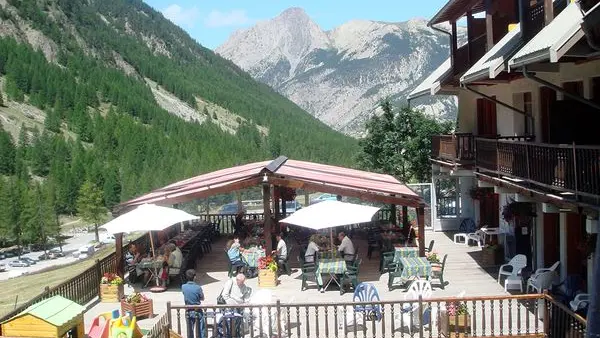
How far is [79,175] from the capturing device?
99188mm

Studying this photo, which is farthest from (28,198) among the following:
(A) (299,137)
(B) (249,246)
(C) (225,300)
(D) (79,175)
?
(A) (299,137)

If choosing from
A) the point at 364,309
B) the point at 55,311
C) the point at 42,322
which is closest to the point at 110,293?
the point at 55,311

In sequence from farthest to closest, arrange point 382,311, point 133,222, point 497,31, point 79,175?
point 79,175, point 497,31, point 133,222, point 382,311

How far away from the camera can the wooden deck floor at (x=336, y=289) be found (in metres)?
14.6

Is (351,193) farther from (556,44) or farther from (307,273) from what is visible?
(556,44)

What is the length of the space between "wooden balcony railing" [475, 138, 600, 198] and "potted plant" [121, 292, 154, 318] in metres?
7.82

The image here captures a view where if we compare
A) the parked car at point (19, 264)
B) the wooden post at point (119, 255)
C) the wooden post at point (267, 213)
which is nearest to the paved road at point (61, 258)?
the parked car at point (19, 264)

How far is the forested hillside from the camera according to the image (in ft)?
316

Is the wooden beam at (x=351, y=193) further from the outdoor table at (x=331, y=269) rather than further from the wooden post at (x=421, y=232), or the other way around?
the outdoor table at (x=331, y=269)

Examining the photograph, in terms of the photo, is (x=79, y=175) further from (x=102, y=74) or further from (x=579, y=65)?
(x=579, y=65)

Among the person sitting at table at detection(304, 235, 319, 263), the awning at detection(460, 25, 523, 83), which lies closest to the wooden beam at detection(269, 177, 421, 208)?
the person sitting at table at detection(304, 235, 319, 263)

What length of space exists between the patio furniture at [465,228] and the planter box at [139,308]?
472 inches

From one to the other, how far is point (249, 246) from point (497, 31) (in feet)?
29.7

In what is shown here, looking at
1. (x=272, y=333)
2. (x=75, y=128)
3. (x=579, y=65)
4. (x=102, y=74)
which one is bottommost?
(x=272, y=333)
